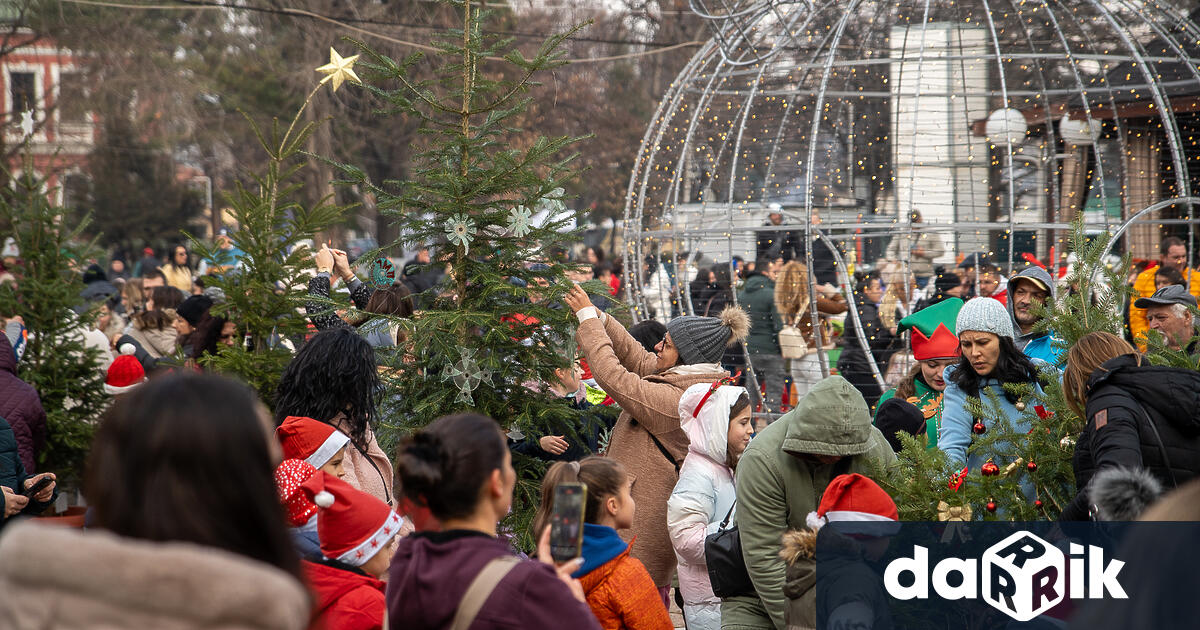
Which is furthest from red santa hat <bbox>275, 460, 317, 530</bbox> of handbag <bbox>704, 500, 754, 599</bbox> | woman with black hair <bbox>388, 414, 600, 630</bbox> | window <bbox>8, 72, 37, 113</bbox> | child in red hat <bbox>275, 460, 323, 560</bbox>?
window <bbox>8, 72, 37, 113</bbox>

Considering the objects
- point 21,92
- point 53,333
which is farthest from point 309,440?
point 21,92

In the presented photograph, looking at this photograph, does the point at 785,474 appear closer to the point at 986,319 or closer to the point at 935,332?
the point at 986,319

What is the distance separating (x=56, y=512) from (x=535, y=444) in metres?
4.59

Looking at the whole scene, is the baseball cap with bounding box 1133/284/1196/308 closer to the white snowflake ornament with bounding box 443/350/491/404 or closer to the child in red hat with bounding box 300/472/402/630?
the white snowflake ornament with bounding box 443/350/491/404

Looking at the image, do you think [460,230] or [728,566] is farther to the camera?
[460,230]

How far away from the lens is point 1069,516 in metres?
3.45

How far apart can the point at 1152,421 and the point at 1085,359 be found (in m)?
0.35

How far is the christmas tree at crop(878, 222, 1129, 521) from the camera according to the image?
3.73 metres

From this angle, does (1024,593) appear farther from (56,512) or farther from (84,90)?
(84,90)

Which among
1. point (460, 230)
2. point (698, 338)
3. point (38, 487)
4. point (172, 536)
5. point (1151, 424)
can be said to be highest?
point (460, 230)

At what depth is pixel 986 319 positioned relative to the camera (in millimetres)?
4609

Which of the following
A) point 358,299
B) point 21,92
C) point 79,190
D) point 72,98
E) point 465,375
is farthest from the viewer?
point 79,190

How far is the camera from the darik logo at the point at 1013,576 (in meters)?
3.39

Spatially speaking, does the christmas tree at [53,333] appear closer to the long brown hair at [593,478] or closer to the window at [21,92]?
the window at [21,92]
